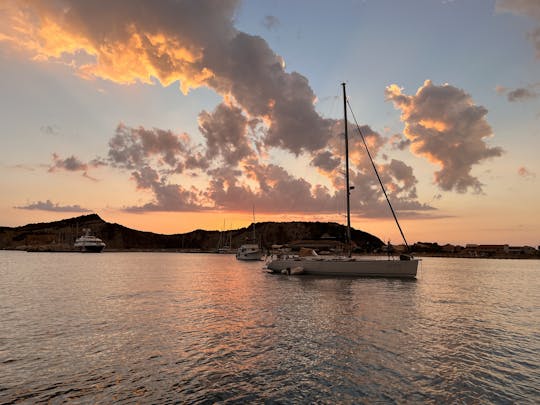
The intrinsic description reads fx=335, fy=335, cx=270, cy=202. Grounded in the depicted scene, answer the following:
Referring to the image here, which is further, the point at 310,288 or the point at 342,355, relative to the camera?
the point at 310,288

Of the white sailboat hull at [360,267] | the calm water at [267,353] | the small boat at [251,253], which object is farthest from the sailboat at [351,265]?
the small boat at [251,253]

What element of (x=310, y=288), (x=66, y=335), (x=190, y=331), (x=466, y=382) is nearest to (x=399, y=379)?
(x=466, y=382)

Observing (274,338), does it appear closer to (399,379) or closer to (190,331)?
(190,331)

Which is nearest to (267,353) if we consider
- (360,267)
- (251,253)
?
(360,267)

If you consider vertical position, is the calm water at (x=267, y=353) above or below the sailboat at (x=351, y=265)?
below

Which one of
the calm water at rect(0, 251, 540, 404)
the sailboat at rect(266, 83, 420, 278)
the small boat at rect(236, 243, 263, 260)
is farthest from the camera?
the small boat at rect(236, 243, 263, 260)

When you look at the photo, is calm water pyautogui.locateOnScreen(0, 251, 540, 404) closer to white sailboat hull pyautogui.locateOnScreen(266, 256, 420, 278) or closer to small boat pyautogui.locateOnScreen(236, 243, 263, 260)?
white sailboat hull pyautogui.locateOnScreen(266, 256, 420, 278)

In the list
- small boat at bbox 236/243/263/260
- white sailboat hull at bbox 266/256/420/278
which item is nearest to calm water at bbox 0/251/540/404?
white sailboat hull at bbox 266/256/420/278

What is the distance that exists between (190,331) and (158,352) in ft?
12.7

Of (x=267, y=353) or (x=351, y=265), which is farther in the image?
(x=351, y=265)

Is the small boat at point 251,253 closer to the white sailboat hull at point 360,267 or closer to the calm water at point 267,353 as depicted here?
the white sailboat hull at point 360,267

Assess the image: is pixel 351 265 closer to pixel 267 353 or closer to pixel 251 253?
pixel 267 353

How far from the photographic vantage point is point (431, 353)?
14477mm

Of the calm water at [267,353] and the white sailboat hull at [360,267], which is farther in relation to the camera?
the white sailboat hull at [360,267]
